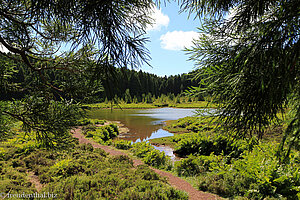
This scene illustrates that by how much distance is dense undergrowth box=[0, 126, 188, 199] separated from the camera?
15.0ft

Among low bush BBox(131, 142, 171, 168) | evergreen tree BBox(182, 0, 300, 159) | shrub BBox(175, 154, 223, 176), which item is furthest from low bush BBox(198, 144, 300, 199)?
evergreen tree BBox(182, 0, 300, 159)

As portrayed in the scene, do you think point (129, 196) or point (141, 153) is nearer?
point (129, 196)

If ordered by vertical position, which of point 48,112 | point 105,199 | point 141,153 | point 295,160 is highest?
point 48,112

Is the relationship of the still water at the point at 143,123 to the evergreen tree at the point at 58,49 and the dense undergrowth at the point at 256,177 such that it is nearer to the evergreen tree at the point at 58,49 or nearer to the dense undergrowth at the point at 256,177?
the evergreen tree at the point at 58,49

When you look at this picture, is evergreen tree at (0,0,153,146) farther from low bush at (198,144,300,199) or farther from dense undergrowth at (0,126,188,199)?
low bush at (198,144,300,199)

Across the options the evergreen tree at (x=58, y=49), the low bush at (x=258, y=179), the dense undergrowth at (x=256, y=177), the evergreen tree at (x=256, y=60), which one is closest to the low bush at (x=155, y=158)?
the dense undergrowth at (x=256, y=177)

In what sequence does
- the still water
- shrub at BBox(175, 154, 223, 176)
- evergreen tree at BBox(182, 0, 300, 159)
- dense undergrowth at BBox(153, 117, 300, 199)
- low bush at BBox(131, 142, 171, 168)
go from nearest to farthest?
1. evergreen tree at BBox(182, 0, 300, 159)
2. dense undergrowth at BBox(153, 117, 300, 199)
3. shrub at BBox(175, 154, 223, 176)
4. low bush at BBox(131, 142, 171, 168)
5. the still water

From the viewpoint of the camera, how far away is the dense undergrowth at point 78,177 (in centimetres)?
456

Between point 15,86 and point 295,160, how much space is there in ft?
28.3

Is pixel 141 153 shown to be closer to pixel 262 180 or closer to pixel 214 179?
pixel 214 179

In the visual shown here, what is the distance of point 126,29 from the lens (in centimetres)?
203

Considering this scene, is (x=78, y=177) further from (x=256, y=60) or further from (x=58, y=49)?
(x=256, y=60)

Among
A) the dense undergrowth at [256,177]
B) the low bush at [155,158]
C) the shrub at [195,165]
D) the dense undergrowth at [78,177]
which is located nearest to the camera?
the dense undergrowth at [78,177]

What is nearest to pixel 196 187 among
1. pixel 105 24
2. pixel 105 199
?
pixel 105 199
